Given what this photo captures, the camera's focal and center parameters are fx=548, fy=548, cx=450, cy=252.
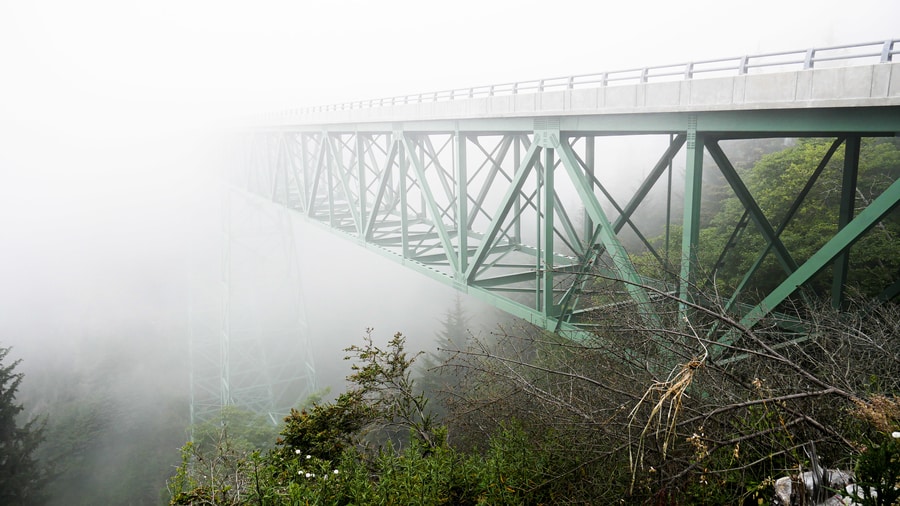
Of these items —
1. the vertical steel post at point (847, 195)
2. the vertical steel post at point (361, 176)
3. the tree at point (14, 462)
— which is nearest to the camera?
the vertical steel post at point (847, 195)

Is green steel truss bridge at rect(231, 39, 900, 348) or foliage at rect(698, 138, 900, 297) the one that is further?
foliage at rect(698, 138, 900, 297)

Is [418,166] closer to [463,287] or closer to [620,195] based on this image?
[463,287]

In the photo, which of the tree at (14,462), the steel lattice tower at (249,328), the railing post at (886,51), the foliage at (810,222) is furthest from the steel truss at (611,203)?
the tree at (14,462)

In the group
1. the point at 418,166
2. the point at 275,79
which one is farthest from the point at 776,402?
the point at 275,79

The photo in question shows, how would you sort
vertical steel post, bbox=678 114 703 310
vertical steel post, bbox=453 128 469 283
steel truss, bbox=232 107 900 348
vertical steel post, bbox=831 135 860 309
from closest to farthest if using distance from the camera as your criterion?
1. steel truss, bbox=232 107 900 348
2. vertical steel post, bbox=678 114 703 310
3. vertical steel post, bbox=831 135 860 309
4. vertical steel post, bbox=453 128 469 283

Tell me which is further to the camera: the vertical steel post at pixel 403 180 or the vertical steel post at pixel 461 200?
the vertical steel post at pixel 403 180

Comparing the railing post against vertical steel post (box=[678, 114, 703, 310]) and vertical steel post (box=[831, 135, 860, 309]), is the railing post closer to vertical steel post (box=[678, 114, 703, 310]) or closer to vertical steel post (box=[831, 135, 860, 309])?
vertical steel post (box=[678, 114, 703, 310])

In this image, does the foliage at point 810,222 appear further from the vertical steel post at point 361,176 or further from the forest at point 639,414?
the vertical steel post at point 361,176

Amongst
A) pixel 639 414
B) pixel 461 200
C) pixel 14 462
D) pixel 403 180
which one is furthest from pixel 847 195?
pixel 14 462

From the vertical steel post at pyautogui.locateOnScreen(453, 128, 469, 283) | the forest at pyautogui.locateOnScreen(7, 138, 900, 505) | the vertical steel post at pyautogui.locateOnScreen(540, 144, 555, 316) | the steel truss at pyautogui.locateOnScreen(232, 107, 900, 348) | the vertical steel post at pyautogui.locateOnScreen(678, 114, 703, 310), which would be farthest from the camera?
A: the vertical steel post at pyautogui.locateOnScreen(453, 128, 469, 283)

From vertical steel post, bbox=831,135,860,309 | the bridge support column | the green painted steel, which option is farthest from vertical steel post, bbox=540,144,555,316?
vertical steel post, bbox=831,135,860,309

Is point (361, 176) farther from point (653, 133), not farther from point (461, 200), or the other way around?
point (653, 133)

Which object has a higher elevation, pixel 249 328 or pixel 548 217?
pixel 548 217

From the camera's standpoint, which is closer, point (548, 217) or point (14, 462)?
point (548, 217)
